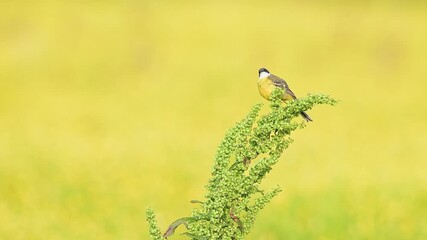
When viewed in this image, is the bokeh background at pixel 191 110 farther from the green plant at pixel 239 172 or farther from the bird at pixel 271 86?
the green plant at pixel 239 172

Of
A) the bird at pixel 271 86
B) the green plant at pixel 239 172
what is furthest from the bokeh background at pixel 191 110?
the green plant at pixel 239 172

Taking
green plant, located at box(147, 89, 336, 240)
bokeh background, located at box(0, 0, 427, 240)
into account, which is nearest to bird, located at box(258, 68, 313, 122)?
green plant, located at box(147, 89, 336, 240)

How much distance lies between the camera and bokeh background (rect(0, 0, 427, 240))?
1380 centimetres

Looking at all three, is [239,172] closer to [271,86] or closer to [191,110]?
[271,86]

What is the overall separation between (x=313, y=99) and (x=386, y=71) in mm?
21006

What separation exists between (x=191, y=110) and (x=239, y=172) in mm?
15828

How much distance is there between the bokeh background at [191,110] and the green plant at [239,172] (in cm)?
626

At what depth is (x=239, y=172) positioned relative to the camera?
5.96 m

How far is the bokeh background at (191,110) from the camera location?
543 inches

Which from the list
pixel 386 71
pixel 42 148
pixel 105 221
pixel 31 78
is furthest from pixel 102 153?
pixel 386 71

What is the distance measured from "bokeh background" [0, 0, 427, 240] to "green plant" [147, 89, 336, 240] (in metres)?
6.26

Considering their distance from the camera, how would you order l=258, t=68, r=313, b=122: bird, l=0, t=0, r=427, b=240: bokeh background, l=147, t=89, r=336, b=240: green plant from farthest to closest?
l=0, t=0, r=427, b=240: bokeh background, l=258, t=68, r=313, b=122: bird, l=147, t=89, r=336, b=240: green plant

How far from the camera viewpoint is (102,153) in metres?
17.3

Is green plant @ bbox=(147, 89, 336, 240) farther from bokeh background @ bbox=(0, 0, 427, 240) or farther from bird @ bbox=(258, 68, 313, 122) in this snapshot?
bokeh background @ bbox=(0, 0, 427, 240)
